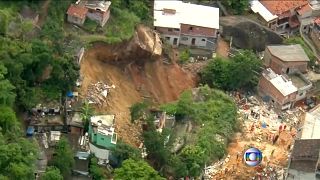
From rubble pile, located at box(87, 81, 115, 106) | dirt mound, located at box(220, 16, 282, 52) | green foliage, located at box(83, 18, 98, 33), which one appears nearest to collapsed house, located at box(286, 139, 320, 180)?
rubble pile, located at box(87, 81, 115, 106)

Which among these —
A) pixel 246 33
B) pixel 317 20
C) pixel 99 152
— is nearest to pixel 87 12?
pixel 99 152

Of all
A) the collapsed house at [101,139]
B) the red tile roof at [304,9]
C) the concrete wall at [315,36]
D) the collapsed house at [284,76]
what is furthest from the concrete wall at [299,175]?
the red tile roof at [304,9]

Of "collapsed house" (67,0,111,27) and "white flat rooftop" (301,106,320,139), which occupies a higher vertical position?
"collapsed house" (67,0,111,27)

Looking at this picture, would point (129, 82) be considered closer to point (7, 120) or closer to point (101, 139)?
point (101, 139)

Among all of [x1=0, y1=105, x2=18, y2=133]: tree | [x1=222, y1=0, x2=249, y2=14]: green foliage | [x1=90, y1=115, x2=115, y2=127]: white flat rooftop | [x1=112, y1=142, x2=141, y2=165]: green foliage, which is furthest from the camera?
[x1=222, y1=0, x2=249, y2=14]: green foliage

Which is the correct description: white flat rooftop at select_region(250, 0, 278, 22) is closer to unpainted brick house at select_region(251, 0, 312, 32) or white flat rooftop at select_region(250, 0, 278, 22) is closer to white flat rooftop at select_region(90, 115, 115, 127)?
unpainted brick house at select_region(251, 0, 312, 32)

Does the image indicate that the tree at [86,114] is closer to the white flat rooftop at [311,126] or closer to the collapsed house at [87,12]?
the collapsed house at [87,12]

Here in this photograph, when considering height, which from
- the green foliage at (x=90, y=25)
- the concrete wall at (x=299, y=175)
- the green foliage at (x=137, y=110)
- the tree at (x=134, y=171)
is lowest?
the tree at (x=134, y=171)
